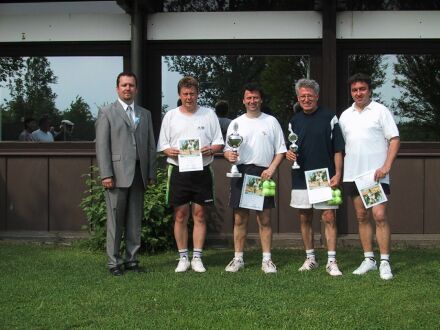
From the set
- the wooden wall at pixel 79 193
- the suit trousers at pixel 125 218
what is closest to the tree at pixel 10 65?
the wooden wall at pixel 79 193

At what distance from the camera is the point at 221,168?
749 centimetres

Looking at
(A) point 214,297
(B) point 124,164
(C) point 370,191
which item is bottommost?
(A) point 214,297

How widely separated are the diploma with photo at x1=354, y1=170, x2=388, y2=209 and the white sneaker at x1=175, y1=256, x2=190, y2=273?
168cm

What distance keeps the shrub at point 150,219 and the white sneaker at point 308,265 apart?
1.63m

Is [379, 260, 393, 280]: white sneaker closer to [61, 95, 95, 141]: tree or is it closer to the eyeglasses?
the eyeglasses

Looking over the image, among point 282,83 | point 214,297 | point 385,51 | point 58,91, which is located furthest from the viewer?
point 58,91

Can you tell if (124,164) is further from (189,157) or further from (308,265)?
(308,265)

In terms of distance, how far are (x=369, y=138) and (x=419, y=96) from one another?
2.35m

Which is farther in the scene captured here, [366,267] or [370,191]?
[366,267]

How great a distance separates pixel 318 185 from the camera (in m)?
5.59

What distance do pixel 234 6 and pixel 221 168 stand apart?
1931 mm

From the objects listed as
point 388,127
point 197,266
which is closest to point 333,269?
point 197,266

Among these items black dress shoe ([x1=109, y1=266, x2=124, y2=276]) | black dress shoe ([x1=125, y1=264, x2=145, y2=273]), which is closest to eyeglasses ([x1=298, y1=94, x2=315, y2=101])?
black dress shoe ([x1=125, y1=264, x2=145, y2=273])

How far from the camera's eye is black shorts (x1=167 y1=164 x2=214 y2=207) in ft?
18.8
